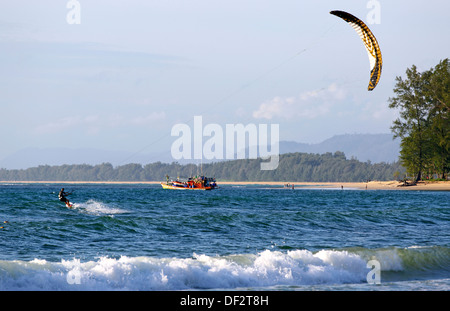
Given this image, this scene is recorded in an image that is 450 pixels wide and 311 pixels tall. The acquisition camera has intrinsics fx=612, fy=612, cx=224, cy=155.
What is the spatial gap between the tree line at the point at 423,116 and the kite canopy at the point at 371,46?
55809mm

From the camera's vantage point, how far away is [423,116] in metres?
88.4

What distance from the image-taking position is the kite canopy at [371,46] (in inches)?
1214

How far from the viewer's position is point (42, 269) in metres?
15.5

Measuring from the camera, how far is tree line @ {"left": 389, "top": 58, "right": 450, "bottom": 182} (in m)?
85.5

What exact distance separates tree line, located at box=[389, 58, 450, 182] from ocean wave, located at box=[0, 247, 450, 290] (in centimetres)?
7121

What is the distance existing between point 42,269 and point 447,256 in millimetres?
12569

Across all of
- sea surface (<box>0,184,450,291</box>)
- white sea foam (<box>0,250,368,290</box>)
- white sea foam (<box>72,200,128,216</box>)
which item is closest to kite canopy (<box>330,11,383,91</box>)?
sea surface (<box>0,184,450,291</box>)

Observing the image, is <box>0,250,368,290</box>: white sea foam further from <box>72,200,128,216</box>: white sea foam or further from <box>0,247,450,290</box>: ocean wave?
<box>72,200,128,216</box>: white sea foam

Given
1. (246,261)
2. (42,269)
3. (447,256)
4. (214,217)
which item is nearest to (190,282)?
(246,261)

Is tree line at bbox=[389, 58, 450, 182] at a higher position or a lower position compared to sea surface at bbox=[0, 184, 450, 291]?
higher

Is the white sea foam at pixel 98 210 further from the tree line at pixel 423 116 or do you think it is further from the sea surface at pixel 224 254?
the tree line at pixel 423 116

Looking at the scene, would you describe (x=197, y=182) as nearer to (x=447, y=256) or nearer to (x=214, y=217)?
(x=214, y=217)

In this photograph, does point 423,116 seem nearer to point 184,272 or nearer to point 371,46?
point 371,46
